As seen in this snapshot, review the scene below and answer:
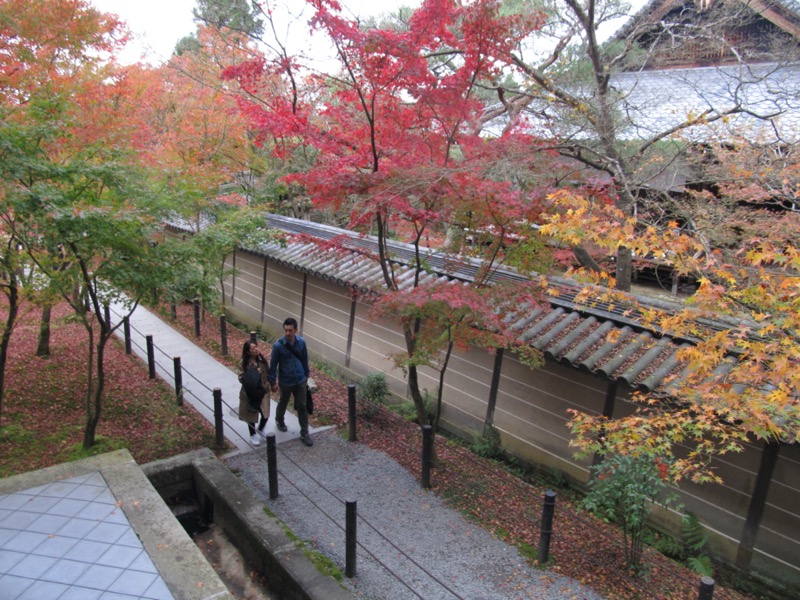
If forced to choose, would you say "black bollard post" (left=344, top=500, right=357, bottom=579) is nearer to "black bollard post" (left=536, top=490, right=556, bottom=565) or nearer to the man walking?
"black bollard post" (left=536, top=490, right=556, bottom=565)

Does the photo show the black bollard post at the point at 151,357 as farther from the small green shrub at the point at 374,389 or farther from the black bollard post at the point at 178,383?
the small green shrub at the point at 374,389

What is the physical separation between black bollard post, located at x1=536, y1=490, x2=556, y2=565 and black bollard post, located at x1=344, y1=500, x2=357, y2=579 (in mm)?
2072

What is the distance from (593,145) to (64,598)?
11608mm

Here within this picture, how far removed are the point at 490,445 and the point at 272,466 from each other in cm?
379

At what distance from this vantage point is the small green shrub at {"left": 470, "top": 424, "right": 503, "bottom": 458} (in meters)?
8.88

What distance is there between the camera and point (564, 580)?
571 centimetres

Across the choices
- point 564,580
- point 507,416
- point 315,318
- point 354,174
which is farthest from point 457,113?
point 315,318

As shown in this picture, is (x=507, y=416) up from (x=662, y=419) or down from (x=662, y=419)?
down

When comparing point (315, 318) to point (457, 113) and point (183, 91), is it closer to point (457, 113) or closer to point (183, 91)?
point (457, 113)

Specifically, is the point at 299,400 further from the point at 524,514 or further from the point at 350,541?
the point at 524,514

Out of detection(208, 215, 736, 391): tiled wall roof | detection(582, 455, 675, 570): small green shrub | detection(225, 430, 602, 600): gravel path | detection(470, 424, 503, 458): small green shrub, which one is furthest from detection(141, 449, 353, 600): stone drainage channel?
detection(470, 424, 503, 458): small green shrub

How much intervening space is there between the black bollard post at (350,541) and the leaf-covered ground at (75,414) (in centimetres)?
355

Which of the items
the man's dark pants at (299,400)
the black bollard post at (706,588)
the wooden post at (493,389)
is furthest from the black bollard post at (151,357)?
the black bollard post at (706,588)

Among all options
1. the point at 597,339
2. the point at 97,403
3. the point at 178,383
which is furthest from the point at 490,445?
the point at 97,403
